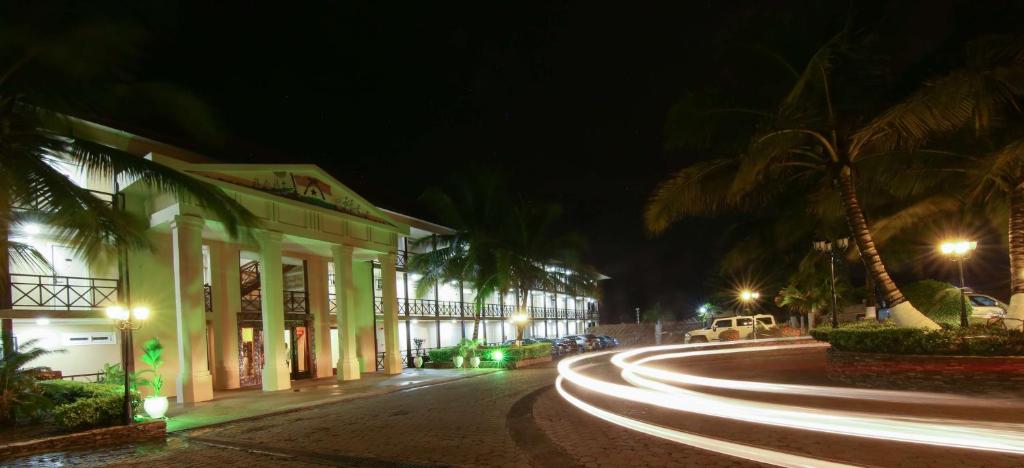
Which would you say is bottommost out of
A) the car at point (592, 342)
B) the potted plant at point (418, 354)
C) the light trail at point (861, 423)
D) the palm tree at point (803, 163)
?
the car at point (592, 342)

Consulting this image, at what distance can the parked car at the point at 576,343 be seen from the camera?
39188mm

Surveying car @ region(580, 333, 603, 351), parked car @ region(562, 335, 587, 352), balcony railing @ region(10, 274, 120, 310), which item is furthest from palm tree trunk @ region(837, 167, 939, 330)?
car @ region(580, 333, 603, 351)

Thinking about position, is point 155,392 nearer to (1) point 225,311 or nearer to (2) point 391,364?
(1) point 225,311

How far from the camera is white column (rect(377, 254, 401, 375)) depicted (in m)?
26.3

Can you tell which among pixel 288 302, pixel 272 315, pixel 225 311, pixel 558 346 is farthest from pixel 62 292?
pixel 558 346

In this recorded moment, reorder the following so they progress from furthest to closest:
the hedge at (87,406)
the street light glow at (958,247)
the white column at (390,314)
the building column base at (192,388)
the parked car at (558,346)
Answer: the parked car at (558,346) → the white column at (390,314) → the building column base at (192,388) → the street light glow at (958,247) → the hedge at (87,406)

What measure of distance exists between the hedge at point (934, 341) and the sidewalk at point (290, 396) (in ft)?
41.2

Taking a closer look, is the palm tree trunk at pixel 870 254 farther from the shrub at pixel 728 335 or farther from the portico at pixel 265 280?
the shrub at pixel 728 335

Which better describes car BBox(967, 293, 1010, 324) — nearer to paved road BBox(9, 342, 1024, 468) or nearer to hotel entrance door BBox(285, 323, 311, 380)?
paved road BBox(9, 342, 1024, 468)

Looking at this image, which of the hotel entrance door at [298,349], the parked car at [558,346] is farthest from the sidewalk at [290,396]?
the parked car at [558,346]

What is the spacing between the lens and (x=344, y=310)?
23.8m

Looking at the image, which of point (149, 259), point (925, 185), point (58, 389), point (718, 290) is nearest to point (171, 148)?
point (149, 259)

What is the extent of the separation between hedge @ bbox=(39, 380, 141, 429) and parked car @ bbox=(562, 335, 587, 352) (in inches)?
1112

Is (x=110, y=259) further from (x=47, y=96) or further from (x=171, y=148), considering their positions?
(x=171, y=148)
